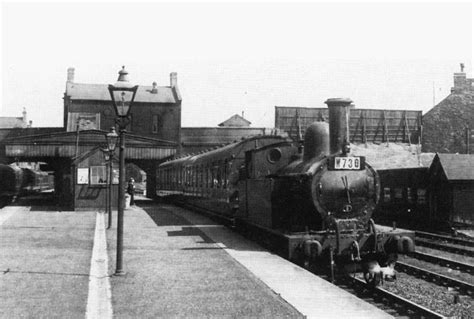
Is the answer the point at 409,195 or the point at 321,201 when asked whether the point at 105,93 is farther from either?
the point at 321,201

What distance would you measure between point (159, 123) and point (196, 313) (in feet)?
139

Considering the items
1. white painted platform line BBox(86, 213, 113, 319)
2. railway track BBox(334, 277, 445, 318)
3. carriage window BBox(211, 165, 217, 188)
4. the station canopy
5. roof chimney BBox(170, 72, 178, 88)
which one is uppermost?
roof chimney BBox(170, 72, 178, 88)

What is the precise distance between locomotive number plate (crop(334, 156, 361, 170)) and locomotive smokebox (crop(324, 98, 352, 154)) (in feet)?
0.84

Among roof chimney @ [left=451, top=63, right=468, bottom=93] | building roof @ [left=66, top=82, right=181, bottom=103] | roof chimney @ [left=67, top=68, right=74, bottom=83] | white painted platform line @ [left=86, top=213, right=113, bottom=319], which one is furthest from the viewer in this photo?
roof chimney @ [left=67, top=68, right=74, bottom=83]

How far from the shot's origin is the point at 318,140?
10047 millimetres

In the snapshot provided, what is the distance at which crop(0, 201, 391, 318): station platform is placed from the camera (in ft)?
→ 20.3

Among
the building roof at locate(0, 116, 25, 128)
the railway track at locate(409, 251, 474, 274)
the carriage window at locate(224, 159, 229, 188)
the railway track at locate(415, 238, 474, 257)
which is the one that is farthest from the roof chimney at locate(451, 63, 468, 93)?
the building roof at locate(0, 116, 25, 128)

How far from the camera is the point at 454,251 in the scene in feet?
42.5

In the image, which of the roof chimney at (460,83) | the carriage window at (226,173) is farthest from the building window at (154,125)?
A: the carriage window at (226,173)

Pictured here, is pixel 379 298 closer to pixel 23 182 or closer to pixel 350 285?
pixel 350 285

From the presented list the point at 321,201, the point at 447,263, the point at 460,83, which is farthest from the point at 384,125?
the point at 321,201

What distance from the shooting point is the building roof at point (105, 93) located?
47375 mm

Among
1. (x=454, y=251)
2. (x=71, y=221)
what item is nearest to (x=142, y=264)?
(x=454, y=251)

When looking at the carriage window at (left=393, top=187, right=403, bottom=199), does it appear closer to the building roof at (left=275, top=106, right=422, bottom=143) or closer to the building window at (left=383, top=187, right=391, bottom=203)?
the building window at (left=383, top=187, right=391, bottom=203)
